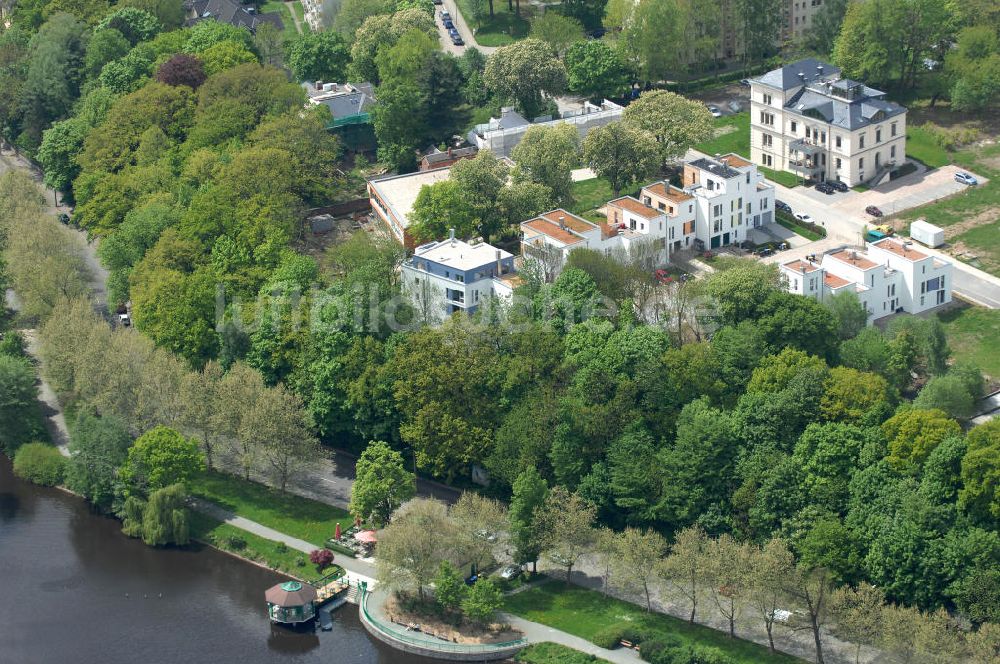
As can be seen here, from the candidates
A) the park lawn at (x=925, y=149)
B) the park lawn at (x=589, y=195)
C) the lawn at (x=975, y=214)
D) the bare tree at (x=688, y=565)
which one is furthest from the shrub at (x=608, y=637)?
the park lawn at (x=925, y=149)

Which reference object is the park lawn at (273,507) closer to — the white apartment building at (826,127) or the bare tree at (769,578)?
the bare tree at (769,578)

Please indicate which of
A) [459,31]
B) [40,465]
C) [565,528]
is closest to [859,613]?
[565,528]

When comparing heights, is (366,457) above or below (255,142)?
below

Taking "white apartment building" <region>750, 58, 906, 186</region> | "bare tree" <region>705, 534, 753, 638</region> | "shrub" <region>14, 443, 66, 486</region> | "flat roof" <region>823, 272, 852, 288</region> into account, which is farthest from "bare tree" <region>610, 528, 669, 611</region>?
"white apartment building" <region>750, 58, 906, 186</region>

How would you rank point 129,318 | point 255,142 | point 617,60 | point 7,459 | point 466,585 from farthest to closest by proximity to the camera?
point 617,60 → point 255,142 → point 129,318 → point 7,459 → point 466,585

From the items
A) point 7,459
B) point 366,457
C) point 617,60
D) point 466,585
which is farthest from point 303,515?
point 617,60

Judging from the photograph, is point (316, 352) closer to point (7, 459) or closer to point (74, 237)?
point (7, 459)

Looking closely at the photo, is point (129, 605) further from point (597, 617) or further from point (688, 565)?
point (688, 565)

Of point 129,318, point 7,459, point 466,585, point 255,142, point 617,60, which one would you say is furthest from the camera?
point 617,60

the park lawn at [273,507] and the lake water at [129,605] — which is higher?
the park lawn at [273,507]
